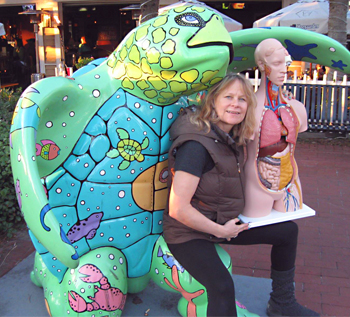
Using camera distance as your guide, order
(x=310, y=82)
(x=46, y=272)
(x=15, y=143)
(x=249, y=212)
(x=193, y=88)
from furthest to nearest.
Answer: (x=310, y=82) → (x=46, y=272) → (x=249, y=212) → (x=193, y=88) → (x=15, y=143)

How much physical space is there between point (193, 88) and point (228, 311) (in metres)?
1.06

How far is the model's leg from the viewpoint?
190 cm

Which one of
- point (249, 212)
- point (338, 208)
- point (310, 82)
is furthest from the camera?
point (310, 82)

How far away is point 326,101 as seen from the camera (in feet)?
26.9

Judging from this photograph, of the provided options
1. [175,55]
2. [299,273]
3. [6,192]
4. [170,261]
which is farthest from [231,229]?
[6,192]

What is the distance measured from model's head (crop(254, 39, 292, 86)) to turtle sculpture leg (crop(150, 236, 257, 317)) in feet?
3.19

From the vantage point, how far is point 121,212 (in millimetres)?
2107

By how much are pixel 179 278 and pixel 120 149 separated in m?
0.73

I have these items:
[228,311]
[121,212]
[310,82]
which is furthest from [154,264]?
[310,82]

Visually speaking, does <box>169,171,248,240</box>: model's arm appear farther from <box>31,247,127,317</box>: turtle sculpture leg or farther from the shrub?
the shrub

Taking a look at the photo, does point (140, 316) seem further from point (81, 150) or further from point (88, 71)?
point (88, 71)

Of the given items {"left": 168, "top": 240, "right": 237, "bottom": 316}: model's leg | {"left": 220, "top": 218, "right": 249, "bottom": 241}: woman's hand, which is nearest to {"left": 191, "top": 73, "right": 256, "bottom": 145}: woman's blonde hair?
{"left": 220, "top": 218, "right": 249, "bottom": 241}: woman's hand

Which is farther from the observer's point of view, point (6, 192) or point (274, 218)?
point (6, 192)

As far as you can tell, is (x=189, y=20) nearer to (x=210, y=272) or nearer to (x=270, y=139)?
(x=270, y=139)
